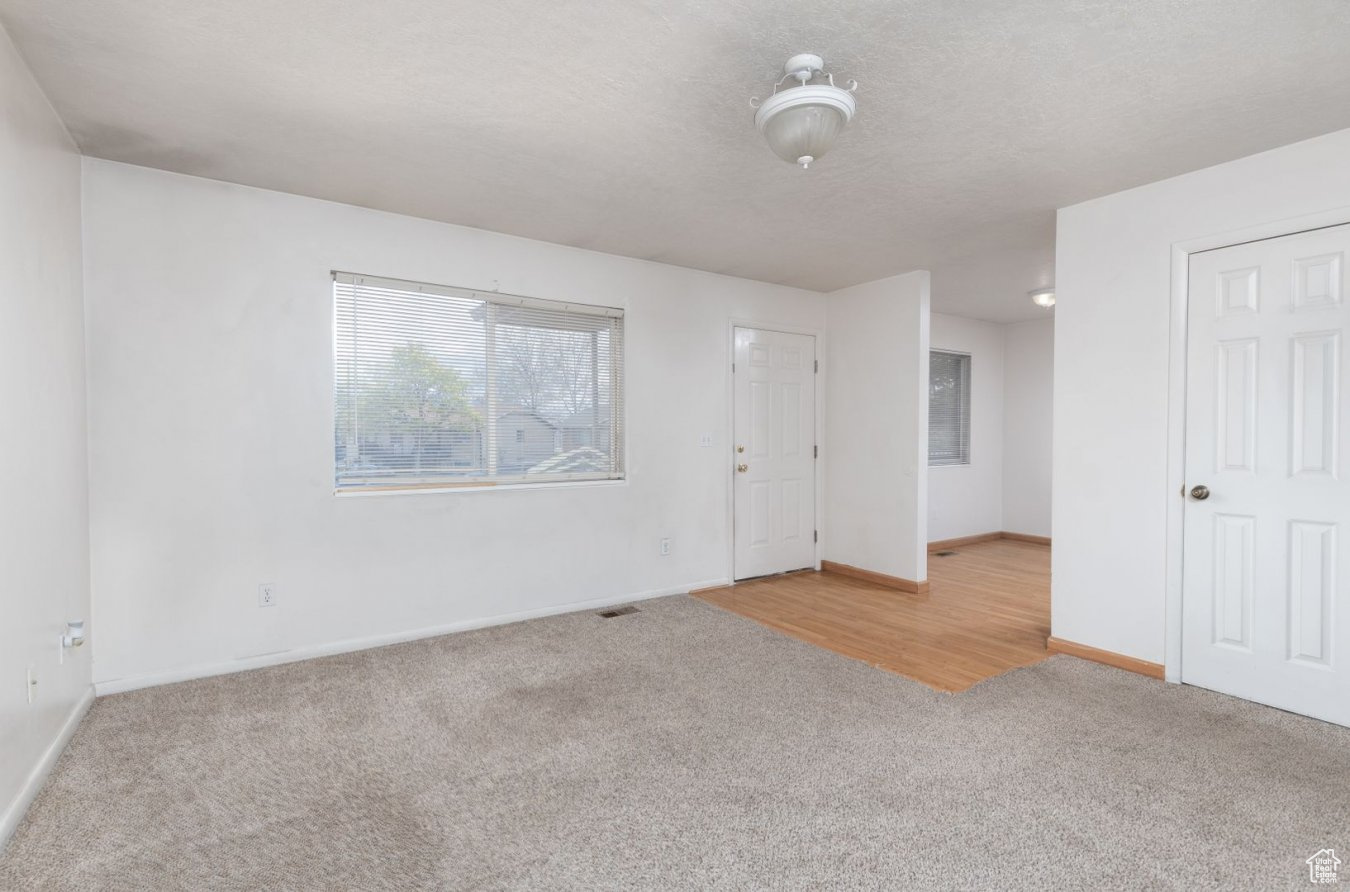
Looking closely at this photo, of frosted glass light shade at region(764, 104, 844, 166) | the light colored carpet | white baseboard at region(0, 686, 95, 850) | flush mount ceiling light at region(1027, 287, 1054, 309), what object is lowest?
the light colored carpet

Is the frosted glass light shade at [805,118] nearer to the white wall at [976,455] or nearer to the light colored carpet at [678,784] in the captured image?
the light colored carpet at [678,784]

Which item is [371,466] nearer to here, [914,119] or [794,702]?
[794,702]

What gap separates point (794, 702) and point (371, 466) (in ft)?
8.54

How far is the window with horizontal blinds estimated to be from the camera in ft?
11.8

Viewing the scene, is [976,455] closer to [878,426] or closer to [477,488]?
[878,426]

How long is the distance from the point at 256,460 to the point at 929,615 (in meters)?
4.15

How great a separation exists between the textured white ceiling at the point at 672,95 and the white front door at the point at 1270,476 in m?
0.60

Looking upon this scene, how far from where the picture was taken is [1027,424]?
7.08 metres

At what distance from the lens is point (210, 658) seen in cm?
319

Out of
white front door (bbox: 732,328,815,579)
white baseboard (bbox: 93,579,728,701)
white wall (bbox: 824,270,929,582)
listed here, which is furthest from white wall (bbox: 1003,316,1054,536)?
white baseboard (bbox: 93,579,728,701)

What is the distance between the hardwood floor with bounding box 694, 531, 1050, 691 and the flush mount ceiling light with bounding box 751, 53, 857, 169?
249 cm

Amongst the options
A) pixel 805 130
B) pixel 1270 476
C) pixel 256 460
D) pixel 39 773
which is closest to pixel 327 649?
pixel 256 460

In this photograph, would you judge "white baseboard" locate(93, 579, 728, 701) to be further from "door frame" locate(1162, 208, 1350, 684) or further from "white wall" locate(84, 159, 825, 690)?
"door frame" locate(1162, 208, 1350, 684)

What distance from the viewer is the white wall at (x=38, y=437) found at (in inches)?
78.6
